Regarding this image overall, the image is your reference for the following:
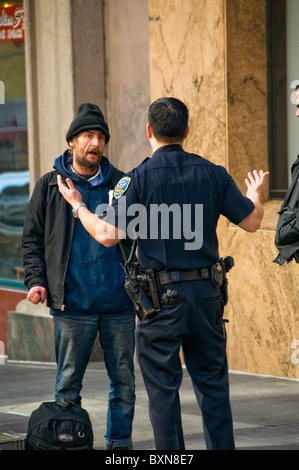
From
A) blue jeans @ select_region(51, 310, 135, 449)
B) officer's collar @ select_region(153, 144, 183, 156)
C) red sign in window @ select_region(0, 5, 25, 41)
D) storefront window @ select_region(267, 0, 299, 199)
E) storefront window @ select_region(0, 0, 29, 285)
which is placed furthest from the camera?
storefront window @ select_region(0, 0, 29, 285)

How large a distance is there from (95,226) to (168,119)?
2.06 feet

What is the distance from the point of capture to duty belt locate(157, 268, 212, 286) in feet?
15.0

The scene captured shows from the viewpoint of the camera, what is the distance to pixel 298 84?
7656 millimetres

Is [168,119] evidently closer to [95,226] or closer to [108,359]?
[95,226]

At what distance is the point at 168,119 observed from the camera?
4625mm

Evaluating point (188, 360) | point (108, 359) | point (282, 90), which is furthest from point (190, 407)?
point (282, 90)

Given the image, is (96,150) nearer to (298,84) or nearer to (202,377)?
(202,377)

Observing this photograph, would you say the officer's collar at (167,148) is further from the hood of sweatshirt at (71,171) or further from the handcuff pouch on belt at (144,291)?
the hood of sweatshirt at (71,171)

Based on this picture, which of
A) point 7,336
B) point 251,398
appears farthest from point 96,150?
point 7,336

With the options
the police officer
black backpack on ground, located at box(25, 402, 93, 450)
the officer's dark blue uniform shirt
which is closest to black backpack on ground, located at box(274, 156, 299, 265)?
the police officer

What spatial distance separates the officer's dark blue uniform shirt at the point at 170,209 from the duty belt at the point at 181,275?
0.03 meters

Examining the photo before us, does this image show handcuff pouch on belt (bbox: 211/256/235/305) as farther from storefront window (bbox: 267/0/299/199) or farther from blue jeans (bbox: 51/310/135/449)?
storefront window (bbox: 267/0/299/199)

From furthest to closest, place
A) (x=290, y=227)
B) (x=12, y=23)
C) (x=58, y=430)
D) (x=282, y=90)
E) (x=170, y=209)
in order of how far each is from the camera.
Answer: (x=12, y=23) < (x=282, y=90) < (x=290, y=227) < (x=58, y=430) < (x=170, y=209)
